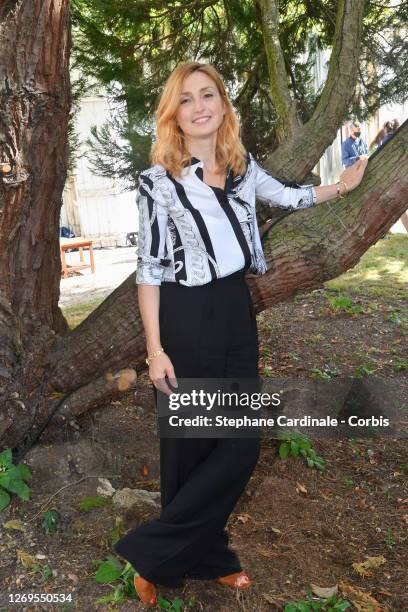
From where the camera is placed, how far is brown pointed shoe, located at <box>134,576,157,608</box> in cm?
229

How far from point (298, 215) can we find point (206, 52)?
314 centimetres

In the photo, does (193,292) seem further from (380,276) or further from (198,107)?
(380,276)

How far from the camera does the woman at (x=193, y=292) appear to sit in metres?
2.18

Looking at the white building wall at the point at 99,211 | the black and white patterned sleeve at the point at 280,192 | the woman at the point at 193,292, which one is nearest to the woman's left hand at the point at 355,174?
the black and white patterned sleeve at the point at 280,192

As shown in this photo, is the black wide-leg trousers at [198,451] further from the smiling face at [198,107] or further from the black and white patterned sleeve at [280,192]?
the smiling face at [198,107]

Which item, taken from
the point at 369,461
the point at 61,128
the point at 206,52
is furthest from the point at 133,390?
the point at 206,52

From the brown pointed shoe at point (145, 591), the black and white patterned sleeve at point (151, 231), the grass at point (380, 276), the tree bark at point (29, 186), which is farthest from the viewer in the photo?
the grass at point (380, 276)

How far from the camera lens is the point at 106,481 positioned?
116 inches

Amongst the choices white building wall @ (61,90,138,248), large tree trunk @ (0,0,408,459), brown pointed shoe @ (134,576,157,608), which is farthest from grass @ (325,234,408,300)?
white building wall @ (61,90,138,248)

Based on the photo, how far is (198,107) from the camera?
7.30 feet

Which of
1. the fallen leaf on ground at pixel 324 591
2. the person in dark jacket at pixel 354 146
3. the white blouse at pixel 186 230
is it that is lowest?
the fallen leaf on ground at pixel 324 591

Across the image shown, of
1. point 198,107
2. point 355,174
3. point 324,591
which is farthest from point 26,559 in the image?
point 355,174

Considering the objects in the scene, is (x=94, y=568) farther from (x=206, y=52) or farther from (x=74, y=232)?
(x=74, y=232)

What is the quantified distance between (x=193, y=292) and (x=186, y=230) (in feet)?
0.72
